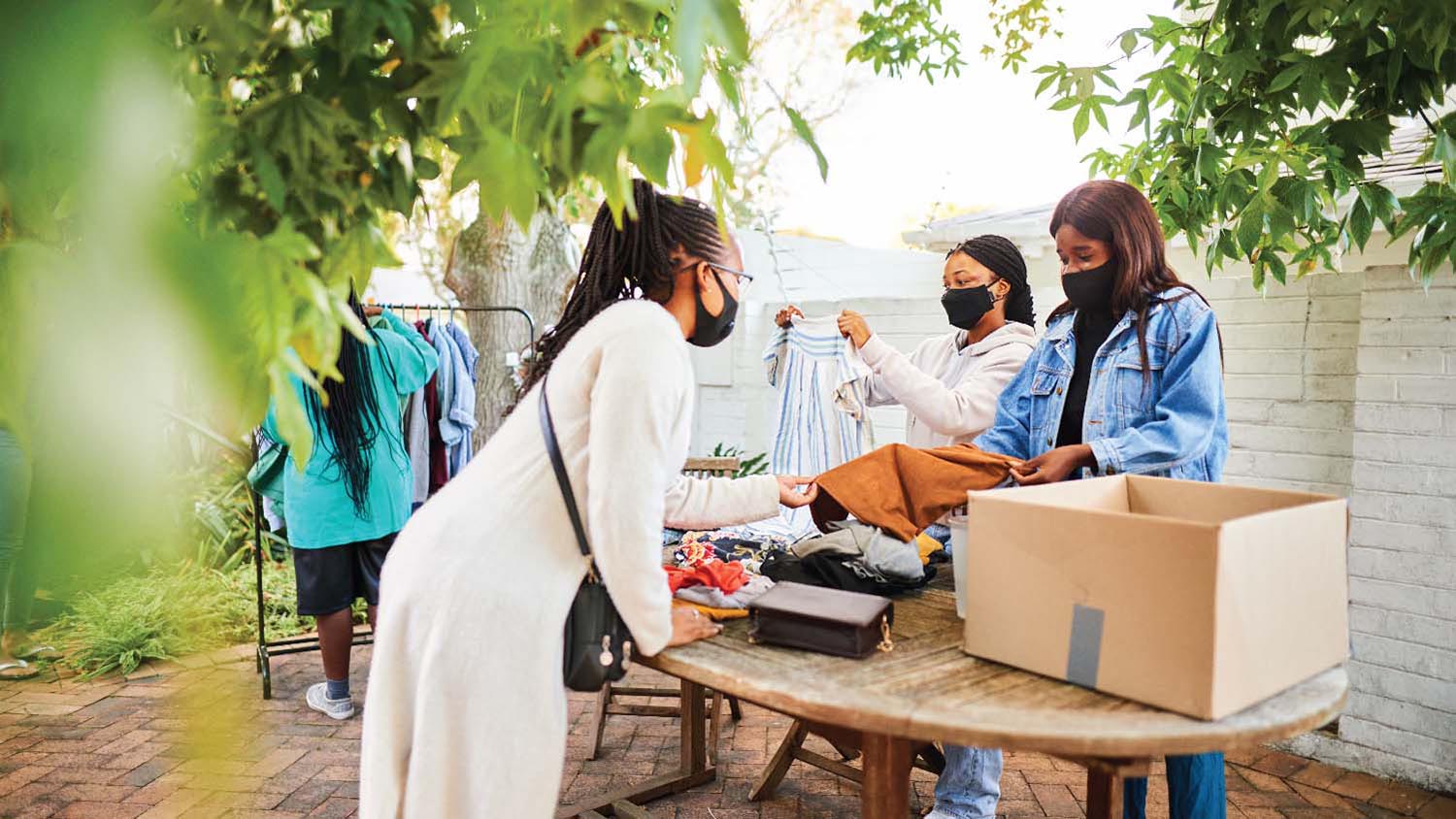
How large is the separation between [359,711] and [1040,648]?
11.5 ft

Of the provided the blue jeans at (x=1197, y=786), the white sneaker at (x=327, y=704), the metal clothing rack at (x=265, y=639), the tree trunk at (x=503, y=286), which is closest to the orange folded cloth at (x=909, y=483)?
the blue jeans at (x=1197, y=786)

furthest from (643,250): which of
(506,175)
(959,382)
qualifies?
(959,382)

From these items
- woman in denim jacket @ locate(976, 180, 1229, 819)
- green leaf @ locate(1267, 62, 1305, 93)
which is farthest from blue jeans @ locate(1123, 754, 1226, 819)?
green leaf @ locate(1267, 62, 1305, 93)

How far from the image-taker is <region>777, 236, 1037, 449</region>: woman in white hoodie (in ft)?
9.26

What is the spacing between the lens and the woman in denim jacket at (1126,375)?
6.95ft

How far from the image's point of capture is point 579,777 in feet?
11.2

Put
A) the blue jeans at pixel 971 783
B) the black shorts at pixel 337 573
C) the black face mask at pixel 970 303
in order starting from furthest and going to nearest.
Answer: the black shorts at pixel 337 573, the black face mask at pixel 970 303, the blue jeans at pixel 971 783

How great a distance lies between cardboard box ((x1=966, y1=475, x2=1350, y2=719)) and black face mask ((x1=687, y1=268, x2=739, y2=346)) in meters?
0.68

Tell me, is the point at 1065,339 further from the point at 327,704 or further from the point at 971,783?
the point at 327,704

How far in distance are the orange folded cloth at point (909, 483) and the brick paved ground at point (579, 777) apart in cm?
155

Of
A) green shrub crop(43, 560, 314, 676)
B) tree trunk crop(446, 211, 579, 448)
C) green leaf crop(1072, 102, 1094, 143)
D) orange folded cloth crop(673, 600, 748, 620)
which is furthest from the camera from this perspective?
tree trunk crop(446, 211, 579, 448)

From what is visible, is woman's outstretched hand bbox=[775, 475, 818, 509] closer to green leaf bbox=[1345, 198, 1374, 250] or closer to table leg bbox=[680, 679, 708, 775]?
table leg bbox=[680, 679, 708, 775]

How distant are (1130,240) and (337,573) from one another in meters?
3.25

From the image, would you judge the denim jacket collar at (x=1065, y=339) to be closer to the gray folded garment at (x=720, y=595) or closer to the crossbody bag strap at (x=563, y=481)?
the gray folded garment at (x=720, y=595)
